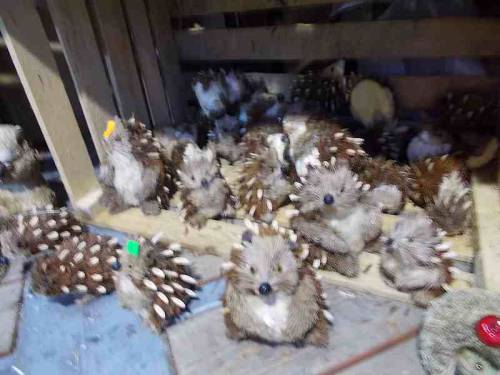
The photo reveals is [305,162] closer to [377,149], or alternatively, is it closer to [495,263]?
[377,149]

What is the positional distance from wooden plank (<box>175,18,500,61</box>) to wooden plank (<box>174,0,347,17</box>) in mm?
72

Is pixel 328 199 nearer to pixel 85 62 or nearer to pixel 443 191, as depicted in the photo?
pixel 443 191

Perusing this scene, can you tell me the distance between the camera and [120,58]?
4.80 feet

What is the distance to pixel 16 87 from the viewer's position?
1.82 metres

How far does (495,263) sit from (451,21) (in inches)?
29.5

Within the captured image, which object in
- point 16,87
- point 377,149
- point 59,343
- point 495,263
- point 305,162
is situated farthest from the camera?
point 16,87

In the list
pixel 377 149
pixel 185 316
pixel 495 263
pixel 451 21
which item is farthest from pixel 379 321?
pixel 451 21

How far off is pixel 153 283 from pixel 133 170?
0.42m

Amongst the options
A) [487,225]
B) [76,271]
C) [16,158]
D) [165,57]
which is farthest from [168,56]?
[487,225]

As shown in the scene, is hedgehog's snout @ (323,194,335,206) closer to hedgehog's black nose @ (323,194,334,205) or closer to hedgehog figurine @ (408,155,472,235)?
hedgehog's black nose @ (323,194,334,205)

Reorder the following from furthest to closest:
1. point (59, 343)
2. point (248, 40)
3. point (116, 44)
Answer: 1. point (248, 40)
2. point (116, 44)
3. point (59, 343)

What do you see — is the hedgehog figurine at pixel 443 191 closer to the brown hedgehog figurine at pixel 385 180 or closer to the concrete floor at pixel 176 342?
the brown hedgehog figurine at pixel 385 180

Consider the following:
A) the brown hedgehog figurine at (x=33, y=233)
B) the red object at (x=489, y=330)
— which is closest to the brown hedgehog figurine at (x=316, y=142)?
the red object at (x=489, y=330)

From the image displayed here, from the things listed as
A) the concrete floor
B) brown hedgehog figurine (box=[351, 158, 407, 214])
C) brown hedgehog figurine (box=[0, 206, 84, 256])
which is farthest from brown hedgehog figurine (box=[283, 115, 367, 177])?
brown hedgehog figurine (box=[0, 206, 84, 256])
